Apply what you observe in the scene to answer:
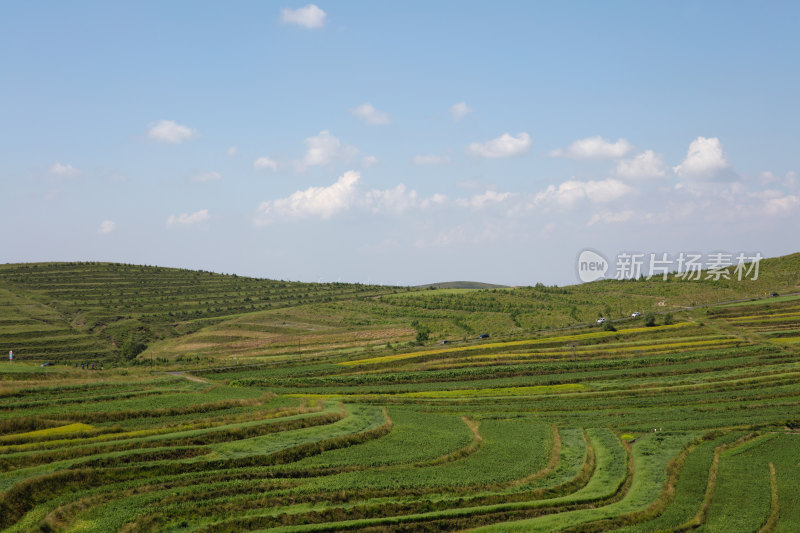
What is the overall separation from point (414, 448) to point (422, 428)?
287 inches

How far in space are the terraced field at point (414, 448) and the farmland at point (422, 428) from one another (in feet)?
0.62

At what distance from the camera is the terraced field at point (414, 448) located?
32.5 m

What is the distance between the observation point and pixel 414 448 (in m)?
45.0

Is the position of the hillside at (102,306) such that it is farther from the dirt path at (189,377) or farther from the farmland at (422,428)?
the dirt path at (189,377)

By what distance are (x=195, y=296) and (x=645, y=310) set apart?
119599mm

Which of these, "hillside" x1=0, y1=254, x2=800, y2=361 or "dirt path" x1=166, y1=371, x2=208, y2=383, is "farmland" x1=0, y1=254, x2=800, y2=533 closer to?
"dirt path" x1=166, y1=371, x2=208, y2=383

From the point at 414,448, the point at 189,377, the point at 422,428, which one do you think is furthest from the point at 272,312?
the point at 414,448

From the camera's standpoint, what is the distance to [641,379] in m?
79.6

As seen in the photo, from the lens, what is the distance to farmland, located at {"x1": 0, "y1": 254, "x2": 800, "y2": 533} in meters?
33.1

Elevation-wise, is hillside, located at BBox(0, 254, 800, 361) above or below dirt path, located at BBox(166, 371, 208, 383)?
above

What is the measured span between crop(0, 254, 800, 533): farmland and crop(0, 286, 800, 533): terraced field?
0.62 feet

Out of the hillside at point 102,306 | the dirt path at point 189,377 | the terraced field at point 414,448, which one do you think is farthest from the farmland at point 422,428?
the hillside at point 102,306

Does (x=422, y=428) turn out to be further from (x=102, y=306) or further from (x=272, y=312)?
(x=102, y=306)

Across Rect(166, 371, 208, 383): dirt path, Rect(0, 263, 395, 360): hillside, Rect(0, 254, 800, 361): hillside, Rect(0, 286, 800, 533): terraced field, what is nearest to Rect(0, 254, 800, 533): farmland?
Rect(0, 286, 800, 533): terraced field
